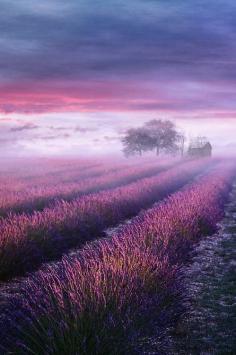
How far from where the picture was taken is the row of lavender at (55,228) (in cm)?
720

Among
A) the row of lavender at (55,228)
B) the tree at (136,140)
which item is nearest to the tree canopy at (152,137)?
the tree at (136,140)

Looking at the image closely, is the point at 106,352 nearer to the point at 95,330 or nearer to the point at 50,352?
the point at 95,330

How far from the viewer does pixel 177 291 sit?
191 inches

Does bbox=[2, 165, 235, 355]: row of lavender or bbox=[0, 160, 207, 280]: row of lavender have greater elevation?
bbox=[2, 165, 235, 355]: row of lavender

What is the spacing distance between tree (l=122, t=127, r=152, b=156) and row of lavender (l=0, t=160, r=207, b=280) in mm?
43149

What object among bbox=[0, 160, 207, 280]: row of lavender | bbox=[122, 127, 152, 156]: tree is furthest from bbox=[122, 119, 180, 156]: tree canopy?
bbox=[0, 160, 207, 280]: row of lavender

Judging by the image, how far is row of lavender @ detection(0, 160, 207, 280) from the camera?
7.20 metres

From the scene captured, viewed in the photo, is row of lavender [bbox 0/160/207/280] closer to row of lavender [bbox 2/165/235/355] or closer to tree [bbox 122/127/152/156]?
row of lavender [bbox 2/165/235/355]

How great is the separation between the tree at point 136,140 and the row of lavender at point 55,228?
4315 cm

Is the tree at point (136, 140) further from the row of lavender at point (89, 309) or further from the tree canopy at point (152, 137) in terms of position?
the row of lavender at point (89, 309)

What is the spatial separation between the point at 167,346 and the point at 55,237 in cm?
441

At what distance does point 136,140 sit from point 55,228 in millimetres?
49034

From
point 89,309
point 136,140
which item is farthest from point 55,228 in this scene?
point 136,140

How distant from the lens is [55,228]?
351 inches
